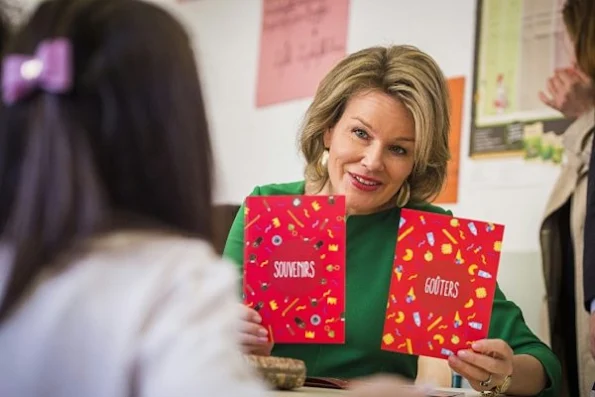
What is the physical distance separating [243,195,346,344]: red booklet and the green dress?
20cm

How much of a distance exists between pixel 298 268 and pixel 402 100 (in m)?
0.44

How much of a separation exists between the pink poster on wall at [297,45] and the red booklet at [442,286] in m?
1.32

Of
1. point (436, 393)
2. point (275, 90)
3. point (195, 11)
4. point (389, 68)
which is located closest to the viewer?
point (436, 393)

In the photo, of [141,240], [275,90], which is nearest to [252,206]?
[141,240]

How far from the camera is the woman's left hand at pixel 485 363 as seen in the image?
1.28 meters

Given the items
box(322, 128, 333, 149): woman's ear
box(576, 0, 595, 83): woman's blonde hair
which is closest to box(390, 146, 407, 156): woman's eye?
box(322, 128, 333, 149): woman's ear

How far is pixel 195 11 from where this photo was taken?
296 cm

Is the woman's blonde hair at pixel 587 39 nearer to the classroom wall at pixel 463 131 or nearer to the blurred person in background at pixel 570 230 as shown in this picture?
the blurred person in background at pixel 570 230

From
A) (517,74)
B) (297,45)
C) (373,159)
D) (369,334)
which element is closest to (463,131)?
(517,74)

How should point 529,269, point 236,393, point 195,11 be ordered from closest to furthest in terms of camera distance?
point 236,393 < point 529,269 < point 195,11

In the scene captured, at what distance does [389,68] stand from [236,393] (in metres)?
1.05

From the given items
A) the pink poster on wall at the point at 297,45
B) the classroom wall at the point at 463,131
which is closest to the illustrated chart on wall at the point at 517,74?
the classroom wall at the point at 463,131

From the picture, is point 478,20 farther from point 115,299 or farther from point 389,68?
point 115,299

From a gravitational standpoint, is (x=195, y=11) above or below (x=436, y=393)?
above
